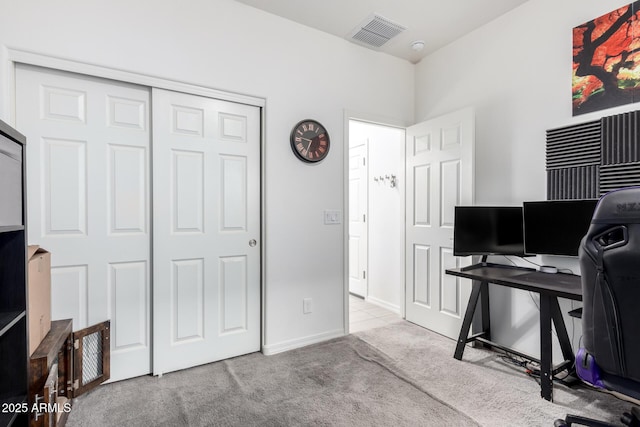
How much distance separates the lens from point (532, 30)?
246 cm

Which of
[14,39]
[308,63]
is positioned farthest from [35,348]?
[308,63]

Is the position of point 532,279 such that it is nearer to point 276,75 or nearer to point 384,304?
point 384,304

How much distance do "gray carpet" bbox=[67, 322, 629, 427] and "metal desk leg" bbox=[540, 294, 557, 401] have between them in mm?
74

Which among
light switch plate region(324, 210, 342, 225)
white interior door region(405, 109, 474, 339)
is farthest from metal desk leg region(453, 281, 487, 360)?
light switch plate region(324, 210, 342, 225)

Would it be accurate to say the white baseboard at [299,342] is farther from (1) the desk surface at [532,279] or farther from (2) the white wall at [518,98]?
(2) the white wall at [518,98]

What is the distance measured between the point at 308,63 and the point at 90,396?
294 centimetres

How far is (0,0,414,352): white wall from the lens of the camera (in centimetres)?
196

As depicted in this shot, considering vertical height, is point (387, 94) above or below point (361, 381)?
above

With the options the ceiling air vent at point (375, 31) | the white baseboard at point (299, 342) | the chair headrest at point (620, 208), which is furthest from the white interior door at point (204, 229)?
the chair headrest at point (620, 208)

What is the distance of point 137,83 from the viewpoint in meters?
2.15

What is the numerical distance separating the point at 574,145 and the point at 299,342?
259cm

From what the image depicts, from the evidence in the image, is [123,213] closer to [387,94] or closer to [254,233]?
[254,233]

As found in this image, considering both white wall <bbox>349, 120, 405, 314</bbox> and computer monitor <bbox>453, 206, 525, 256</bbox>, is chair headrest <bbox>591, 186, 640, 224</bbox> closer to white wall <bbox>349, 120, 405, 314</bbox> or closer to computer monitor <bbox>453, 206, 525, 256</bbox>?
computer monitor <bbox>453, 206, 525, 256</bbox>

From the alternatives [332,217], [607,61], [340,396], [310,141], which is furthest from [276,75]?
[340,396]
